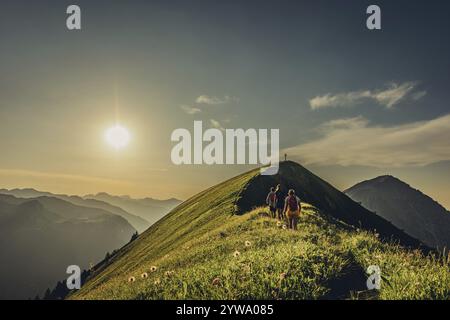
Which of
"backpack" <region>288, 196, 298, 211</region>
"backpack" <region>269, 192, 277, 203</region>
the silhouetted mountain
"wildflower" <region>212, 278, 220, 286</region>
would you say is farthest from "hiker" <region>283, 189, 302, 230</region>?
the silhouetted mountain

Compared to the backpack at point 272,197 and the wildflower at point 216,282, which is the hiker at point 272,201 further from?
the wildflower at point 216,282

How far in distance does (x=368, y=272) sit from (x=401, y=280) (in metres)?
1.61

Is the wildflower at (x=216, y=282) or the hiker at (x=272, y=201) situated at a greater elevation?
the hiker at (x=272, y=201)

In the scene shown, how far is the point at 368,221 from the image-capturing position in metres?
85.6

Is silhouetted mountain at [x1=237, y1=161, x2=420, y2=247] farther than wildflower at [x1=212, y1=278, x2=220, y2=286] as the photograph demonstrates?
Yes

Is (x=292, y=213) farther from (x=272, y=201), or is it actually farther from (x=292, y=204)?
(x=272, y=201)

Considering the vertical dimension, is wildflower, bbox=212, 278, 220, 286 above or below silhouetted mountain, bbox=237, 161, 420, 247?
below

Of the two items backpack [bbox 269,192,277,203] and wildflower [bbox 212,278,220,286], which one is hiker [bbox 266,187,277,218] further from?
wildflower [bbox 212,278,220,286]

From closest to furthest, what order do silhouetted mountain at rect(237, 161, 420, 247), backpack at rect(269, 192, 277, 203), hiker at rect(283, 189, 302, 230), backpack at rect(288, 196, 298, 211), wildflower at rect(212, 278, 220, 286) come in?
wildflower at rect(212, 278, 220, 286), hiker at rect(283, 189, 302, 230), backpack at rect(288, 196, 298, 211), backpack at rect(269, 192, 277, 203), silhouetted mountain at rect(237, 161, 420, 247)

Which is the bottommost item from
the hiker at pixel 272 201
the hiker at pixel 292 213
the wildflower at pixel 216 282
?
the wildflower at pixel 216 282

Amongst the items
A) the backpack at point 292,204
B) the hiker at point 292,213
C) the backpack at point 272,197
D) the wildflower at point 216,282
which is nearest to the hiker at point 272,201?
the backpack at point 272,197

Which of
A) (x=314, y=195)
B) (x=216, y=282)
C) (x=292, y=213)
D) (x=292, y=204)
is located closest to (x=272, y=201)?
(x=292, y=204)
